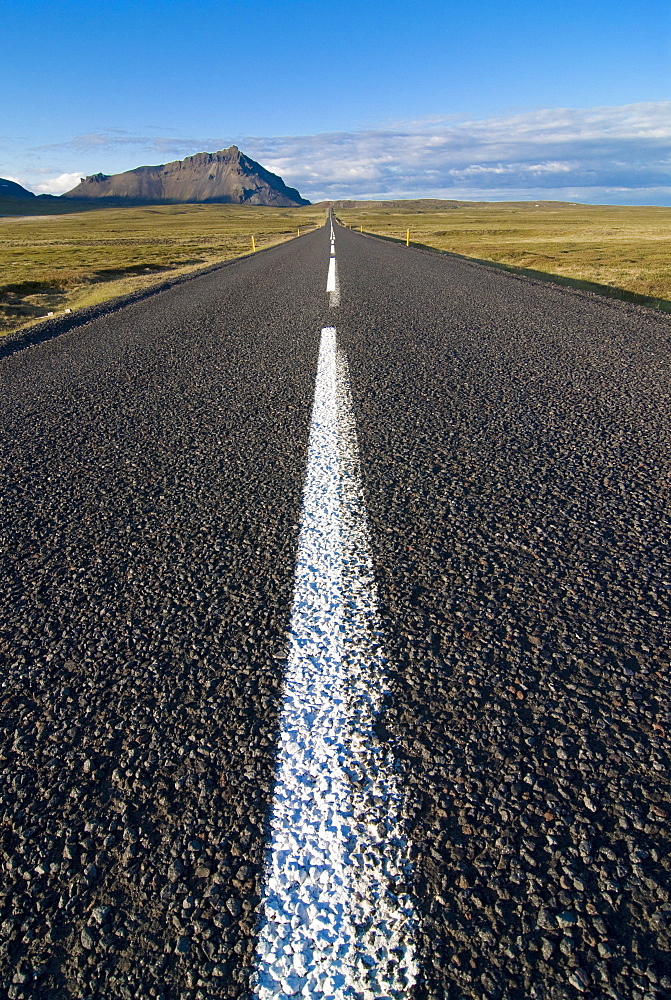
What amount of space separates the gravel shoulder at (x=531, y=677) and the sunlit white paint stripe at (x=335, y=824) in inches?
1.8

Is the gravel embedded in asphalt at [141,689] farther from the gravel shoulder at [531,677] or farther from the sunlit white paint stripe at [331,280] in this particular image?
the sunlit white paint stripe at [331,280]

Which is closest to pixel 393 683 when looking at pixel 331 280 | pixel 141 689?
pixel 141 689

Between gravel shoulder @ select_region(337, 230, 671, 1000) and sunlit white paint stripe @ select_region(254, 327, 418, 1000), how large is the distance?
Answer: 0.15 feet

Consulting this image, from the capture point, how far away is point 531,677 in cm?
143

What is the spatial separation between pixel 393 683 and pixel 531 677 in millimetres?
344

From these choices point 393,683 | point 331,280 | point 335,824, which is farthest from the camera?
point 331,280

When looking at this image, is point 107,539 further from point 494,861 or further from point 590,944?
point 590,944

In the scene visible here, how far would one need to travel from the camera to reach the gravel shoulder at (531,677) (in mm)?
930

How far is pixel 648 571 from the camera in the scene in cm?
184

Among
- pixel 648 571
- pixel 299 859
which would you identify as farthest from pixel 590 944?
pixel 648 571

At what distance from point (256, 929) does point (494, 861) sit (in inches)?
16.8

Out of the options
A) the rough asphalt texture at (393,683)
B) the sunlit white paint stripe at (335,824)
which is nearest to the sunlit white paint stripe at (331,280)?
Answer: the rough asphalt texture at (393,683)

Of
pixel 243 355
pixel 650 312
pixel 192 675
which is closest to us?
pixel 192 675

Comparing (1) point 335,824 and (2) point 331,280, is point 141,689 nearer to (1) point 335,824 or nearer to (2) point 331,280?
(1) point 335,824
